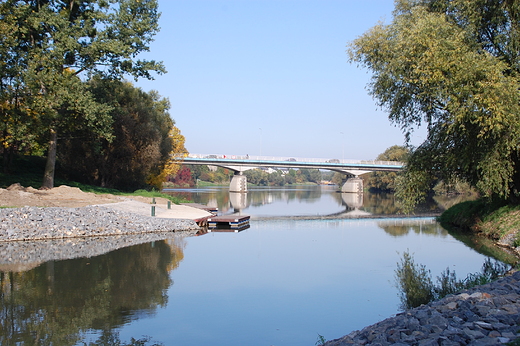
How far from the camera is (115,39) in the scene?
3033 cm

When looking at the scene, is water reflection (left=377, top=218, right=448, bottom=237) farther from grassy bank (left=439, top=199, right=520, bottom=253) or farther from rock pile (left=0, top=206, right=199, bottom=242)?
rock pile (left=0, top=206, right=199, bottom=242)

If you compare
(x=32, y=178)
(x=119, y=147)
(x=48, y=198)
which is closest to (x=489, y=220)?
(x=48, y=198)

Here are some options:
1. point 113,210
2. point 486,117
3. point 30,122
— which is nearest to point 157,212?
point 113,210

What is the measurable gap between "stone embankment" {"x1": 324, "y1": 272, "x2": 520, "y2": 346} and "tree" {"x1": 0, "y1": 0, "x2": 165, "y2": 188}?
920 inches

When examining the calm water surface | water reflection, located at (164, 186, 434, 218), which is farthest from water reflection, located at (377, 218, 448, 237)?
water reflection, located at (164, 186, 434, 218)

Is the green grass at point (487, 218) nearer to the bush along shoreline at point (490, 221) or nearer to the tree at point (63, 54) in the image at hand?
the bush along shoreline at point (490, 221)

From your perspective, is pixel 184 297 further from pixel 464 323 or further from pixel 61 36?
pixel 61 36

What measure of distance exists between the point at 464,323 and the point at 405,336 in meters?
1.00

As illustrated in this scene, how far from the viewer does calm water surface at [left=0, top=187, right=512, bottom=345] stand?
9312 millimetres

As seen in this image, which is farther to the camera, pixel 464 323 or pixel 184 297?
pixel 184 297

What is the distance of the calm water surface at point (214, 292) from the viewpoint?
367 inches

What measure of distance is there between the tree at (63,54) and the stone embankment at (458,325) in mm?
23359

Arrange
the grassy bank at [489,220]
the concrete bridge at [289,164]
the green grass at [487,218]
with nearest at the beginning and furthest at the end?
1. the grassy bank at [489,220]
2. the green grass at [487,218]
3. the concrete bridge at [289,164]

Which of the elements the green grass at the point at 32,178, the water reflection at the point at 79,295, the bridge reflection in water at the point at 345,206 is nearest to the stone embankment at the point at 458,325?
the water reflection at the point at 79,295
